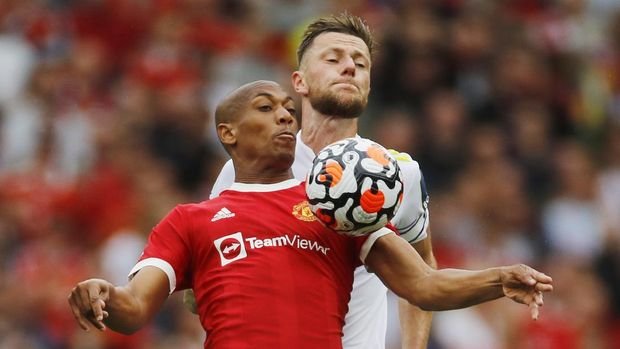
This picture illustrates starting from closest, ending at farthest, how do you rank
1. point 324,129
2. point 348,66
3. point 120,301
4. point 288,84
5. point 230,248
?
point 120,301 → point 230,248 → point 348,66 → point 324,129 → point 288,84

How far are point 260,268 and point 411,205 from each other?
117 cm

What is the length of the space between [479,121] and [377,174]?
304 inches

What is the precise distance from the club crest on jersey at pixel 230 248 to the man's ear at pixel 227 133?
523 millimetres

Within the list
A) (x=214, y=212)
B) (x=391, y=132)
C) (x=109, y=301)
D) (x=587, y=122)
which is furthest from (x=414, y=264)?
(x=587, y=122)

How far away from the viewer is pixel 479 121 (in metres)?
13.5

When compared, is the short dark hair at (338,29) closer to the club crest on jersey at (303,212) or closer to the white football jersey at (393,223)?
the white football jersey at (393,223)

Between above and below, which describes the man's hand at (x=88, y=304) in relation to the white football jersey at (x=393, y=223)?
below

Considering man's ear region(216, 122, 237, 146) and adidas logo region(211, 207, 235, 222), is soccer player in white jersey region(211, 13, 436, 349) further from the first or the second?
adidas logo region(211, 207, 235, 222)

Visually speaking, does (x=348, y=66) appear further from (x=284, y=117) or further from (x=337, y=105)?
(x=284, y=117)

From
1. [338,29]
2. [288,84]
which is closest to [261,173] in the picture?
[338,29]

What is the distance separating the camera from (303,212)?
20.3 ft

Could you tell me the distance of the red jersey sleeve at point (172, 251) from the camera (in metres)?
6.08

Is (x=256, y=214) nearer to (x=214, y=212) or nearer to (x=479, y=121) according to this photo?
(x=214, y=212)

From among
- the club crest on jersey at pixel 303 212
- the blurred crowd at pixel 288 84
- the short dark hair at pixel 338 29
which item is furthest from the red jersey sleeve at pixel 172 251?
the blurred crowd at pixel 288 84
